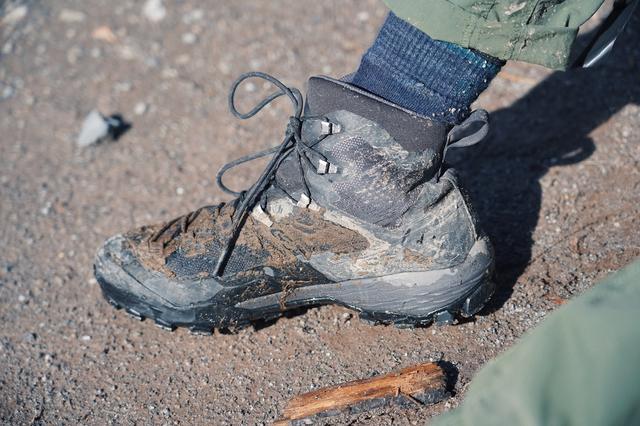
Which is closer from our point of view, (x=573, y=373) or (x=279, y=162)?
(x=573, y=373)

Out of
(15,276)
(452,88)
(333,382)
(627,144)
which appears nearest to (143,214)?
(15,276)

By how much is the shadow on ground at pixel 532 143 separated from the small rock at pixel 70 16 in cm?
202

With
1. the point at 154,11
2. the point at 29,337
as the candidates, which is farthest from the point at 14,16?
the point at 29,337

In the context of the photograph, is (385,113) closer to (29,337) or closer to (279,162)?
(279,162)

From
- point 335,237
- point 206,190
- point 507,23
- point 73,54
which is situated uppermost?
point 507,23

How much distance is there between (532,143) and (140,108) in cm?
156

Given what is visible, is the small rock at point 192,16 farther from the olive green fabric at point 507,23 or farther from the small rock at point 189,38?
the olive green fabric at point 507,23

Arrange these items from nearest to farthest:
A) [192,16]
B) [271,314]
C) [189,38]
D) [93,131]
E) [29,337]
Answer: [271,314] → [29,337] → [93,131] → [189,38] → [192,16]

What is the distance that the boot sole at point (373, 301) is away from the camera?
1830mm

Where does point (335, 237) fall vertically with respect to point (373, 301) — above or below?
above

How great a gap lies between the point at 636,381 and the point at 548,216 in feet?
3.54

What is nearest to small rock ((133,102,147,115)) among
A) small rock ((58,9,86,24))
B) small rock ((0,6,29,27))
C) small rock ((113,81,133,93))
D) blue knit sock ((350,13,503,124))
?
small rock ((113,81,133,93))

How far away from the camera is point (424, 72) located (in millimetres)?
1766

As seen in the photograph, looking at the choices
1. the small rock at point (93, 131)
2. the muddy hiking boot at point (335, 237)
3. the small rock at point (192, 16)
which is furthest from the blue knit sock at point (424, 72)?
the small rock at point (192, 16)
